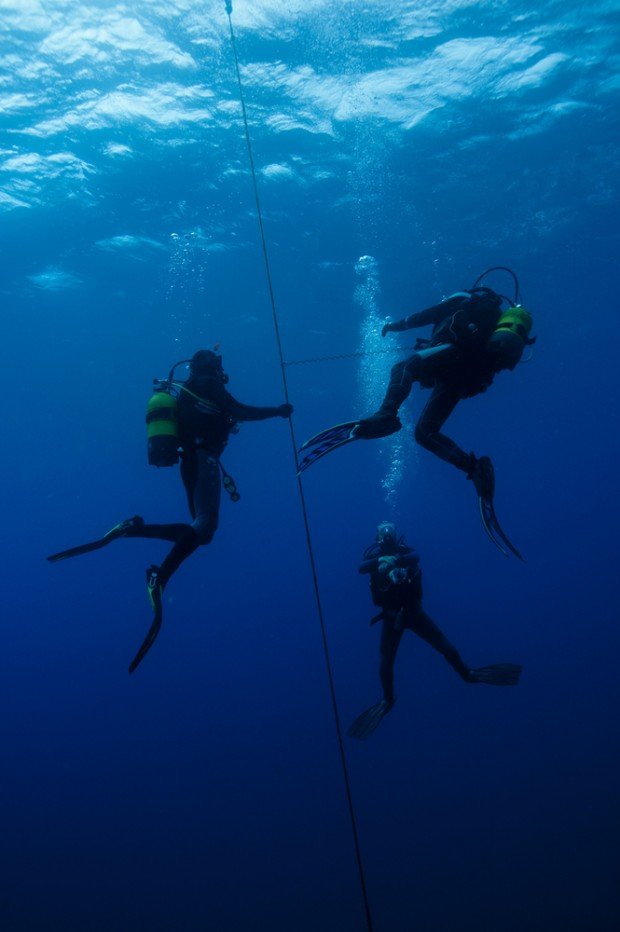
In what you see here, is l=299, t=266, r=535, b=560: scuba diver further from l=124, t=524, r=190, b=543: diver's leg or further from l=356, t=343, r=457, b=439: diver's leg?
l=124, t=524, r=190, b=543: diver's leg

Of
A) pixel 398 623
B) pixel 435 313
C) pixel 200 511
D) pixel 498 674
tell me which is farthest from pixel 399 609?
pixel 435 313

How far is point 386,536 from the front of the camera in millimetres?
8531

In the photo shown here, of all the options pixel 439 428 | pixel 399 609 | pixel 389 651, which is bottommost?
pixel 389 651

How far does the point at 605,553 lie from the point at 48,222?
7531 centimetres

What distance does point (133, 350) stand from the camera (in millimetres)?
29188

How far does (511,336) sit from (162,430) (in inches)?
139

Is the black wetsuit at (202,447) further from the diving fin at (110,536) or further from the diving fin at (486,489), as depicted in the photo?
the diving fin at (486,489)

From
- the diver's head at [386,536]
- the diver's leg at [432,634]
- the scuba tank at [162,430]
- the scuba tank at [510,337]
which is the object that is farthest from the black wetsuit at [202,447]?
the diver's leg at [432,634]

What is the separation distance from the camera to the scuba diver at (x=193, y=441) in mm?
5402

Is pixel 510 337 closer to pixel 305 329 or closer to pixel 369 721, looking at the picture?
pixel 369 721

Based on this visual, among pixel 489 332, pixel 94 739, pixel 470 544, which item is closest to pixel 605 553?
pixel 470 544

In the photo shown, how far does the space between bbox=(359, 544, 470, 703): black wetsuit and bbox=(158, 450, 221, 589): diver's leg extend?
299 centimetres

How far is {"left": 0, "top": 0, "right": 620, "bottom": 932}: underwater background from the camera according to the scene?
13219mm

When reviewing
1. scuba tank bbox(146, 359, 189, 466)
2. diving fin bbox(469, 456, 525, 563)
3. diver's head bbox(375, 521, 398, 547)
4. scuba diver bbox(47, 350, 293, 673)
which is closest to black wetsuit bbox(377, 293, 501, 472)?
diving fin bbox(469, 456, 525, 563)
